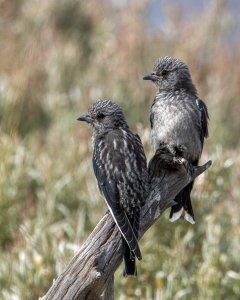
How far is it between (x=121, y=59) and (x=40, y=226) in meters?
7.38

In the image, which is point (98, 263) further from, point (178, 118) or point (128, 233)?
point (178, 118)

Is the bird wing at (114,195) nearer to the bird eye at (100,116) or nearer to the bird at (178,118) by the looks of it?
the bird eye at (100,116)

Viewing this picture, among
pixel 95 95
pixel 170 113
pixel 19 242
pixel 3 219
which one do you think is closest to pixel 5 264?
pixel 19 242

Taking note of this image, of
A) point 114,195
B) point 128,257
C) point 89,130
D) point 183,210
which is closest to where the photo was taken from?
point 128,257

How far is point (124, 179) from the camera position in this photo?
224 inches

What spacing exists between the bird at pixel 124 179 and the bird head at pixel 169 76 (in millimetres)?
1301

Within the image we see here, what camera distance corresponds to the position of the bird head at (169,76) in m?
7.48

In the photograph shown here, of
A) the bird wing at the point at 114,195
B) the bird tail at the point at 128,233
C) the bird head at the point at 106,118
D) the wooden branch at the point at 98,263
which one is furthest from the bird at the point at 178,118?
the bird tail at the point at 128,233

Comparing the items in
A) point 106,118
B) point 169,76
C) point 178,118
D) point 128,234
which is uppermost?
point 169,76

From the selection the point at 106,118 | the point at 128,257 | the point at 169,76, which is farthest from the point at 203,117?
the point at 128,257

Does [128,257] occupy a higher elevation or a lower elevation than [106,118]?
lower

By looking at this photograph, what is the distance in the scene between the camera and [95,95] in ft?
45.0

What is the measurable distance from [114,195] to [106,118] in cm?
90

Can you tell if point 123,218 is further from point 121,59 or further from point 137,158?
point 121,59
